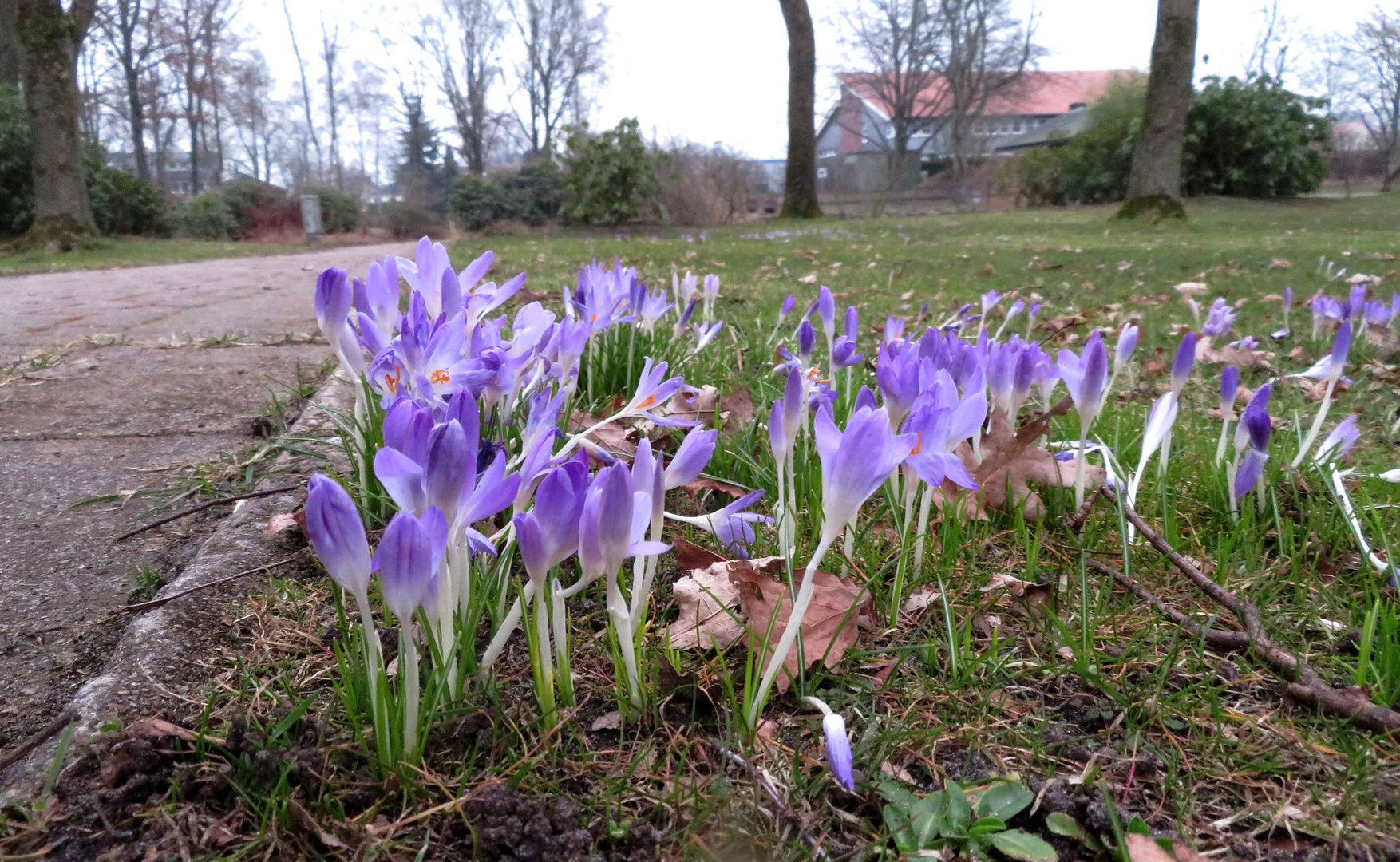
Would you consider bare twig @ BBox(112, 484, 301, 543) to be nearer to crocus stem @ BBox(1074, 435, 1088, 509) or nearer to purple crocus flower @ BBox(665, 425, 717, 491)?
purple crocus flower @ BBox(665, 425, 717, 491)

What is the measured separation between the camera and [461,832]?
88cm

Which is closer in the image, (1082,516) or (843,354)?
(1082,516)

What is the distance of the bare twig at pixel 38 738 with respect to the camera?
0.90 m

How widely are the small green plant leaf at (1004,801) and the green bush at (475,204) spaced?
822 inches

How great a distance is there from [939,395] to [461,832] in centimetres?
80

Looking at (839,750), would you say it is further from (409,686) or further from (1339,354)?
(1339,354)

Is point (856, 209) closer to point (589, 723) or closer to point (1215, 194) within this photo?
point (1215, 194)

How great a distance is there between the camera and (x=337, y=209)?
2425 centimetres

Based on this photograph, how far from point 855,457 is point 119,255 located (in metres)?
14.1

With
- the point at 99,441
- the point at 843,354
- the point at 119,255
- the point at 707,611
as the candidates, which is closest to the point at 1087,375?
the point at 843,354

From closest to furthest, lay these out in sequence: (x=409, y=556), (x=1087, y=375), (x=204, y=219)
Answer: (x=409, y=556), (x=1087, y=375), (x=204, y=219)

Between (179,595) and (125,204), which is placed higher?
(125,204)

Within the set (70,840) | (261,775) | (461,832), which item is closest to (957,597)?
(461,832)

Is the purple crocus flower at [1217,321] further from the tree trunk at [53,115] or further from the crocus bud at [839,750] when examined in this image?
the tree trunk at [53,115]
